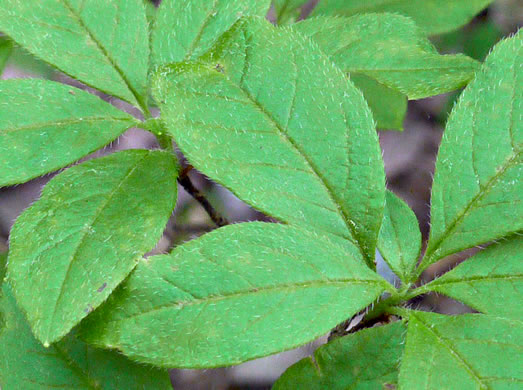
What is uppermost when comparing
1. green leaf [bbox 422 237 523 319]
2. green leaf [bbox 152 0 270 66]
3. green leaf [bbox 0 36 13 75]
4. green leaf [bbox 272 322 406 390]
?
green leaf [bbox 152 0 270 66]

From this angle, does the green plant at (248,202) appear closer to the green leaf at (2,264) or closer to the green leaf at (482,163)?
the green leaf at (482,163)

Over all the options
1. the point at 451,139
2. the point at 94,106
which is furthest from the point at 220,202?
the point at 451,139

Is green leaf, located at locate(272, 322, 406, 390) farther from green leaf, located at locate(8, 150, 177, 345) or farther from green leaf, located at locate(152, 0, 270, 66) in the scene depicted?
green leaf, located at locate(152, 0, 270, 66)

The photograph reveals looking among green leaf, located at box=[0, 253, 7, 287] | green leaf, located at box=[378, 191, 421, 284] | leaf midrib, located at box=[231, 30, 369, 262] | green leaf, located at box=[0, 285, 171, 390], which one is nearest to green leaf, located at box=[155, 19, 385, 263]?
leaf midrib, located at box=[231, 30, 369, 262]

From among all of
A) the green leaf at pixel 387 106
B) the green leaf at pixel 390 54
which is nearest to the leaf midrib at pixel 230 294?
the green leaf at pixel 390 54

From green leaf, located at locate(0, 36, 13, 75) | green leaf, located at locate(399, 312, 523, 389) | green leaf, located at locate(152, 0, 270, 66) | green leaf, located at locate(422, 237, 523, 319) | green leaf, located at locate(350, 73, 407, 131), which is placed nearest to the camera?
green leaf, located at locate(399, 312, 523, 389)

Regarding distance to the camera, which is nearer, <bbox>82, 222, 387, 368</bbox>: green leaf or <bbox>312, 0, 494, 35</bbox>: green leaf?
<bbox>82, 222, 387, 368</bbox>: green leaf

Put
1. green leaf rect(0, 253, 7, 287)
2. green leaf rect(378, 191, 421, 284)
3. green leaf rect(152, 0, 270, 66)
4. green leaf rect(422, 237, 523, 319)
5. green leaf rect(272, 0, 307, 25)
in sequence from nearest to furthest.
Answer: green leaf rect(422, 237, 523, 319) → green leaf rect(378, 191, 421, 284) → green leaf rect(152, 0, 270, 66) → green leaf rect(0, 253, 7, 287) → green leaf rect(272, 0, 307, 25)

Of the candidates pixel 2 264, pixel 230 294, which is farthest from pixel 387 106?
pixel 2 264
